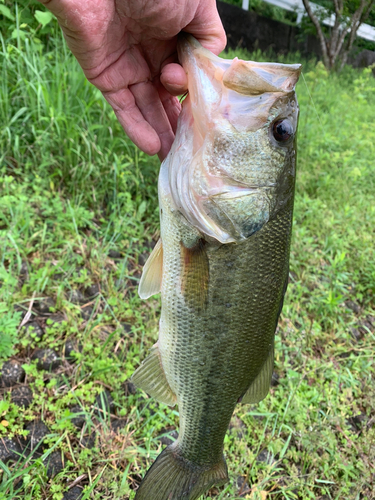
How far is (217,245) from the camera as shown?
137cm

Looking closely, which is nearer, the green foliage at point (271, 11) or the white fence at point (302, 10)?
the green foliage at point (271, 11)

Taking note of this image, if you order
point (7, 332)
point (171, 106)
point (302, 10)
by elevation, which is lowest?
point (7, 332)

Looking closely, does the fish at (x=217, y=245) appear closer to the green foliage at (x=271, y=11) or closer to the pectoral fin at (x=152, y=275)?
the pectoral fin at (x=152, y=275)

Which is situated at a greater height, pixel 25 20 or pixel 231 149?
pixel 231 149

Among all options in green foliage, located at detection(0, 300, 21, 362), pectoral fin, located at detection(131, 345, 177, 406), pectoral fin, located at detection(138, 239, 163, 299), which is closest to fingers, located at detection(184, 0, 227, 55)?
pectoral fin, located at detection(138, 239, 163, 299)

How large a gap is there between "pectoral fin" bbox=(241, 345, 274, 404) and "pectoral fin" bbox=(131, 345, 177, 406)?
0.34m

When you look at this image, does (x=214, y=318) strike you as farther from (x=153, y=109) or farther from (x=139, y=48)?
(x=139, y=48)

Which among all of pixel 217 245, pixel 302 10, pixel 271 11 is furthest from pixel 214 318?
pixel 302 10

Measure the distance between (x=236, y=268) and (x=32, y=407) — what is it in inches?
57.8

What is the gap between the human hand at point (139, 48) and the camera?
4.40ft

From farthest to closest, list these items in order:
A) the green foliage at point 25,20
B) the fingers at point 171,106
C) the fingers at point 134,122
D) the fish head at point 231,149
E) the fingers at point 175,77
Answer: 1. the green foliage at point 25,20
2. the fingers at point 171,106
3. the fingers at point 134,122
4. the fingers at point 175,77
5. the fish head at point 231,149

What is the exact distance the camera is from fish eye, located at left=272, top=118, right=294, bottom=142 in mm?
1308

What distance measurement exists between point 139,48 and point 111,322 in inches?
67.2

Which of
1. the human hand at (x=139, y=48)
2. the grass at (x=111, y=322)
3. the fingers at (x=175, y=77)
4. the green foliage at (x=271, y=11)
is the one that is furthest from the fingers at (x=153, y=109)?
the green foliage at (x=271, y=11)
